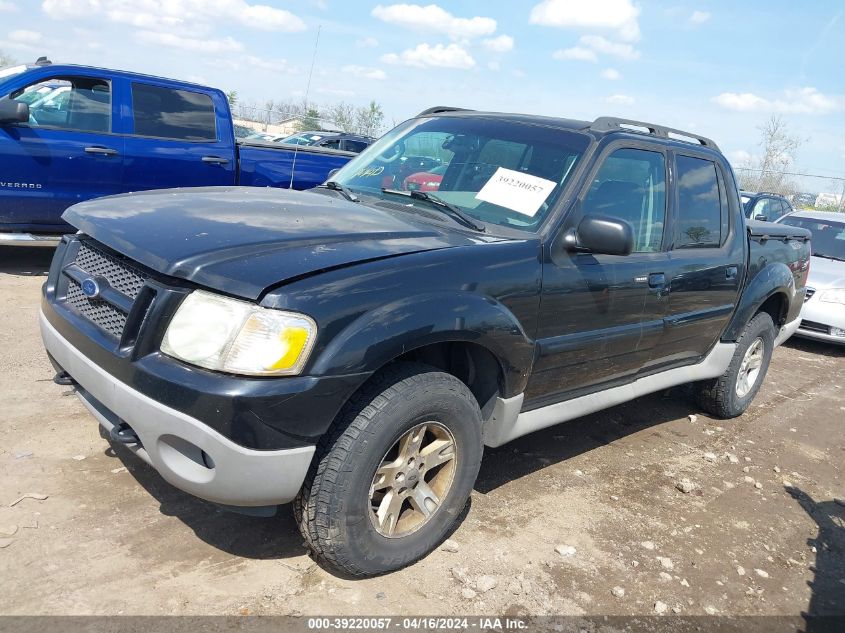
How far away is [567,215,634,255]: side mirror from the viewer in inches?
121

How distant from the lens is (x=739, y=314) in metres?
4.72

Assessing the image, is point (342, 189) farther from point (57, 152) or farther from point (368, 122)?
point (368, 122)

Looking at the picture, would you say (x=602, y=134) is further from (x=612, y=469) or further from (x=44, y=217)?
(x=44, y=217)

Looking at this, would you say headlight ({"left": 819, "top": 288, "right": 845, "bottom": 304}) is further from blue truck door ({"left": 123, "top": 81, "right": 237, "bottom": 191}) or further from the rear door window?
blue truck door ({"left": 123, "top": 81, "right": 237, "bottom": 191})

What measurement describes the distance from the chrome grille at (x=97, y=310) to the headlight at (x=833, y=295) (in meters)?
7.82

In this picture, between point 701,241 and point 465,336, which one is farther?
point 701,241

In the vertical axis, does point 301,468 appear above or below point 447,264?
below

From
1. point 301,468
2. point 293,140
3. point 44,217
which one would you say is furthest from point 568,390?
point 293,140

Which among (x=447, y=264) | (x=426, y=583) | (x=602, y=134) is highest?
(x=602, y=134)

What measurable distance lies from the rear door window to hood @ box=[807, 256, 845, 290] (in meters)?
4.45

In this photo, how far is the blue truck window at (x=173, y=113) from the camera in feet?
23.3

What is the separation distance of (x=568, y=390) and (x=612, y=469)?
3.12 feet

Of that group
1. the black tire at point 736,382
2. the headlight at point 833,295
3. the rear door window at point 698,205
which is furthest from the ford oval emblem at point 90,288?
the headlight at point 833,295

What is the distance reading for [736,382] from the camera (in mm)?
5121
